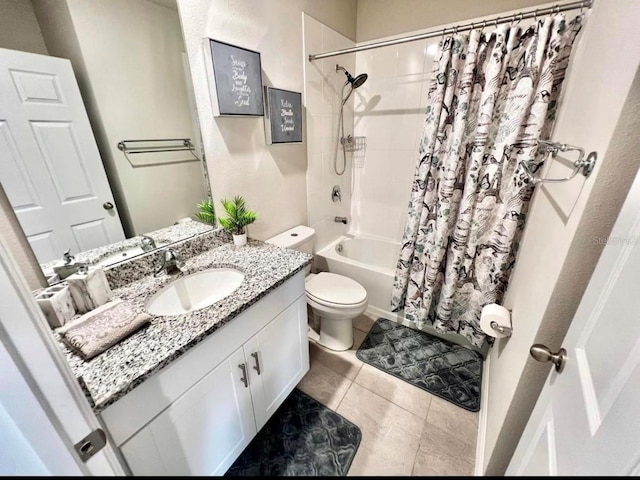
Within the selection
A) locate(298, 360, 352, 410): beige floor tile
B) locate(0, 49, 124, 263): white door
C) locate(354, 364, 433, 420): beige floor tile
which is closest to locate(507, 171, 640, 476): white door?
locate(354, 364, 433, 420): beige floor tile

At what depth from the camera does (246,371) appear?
1.05 metres

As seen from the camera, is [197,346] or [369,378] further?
[369,378]

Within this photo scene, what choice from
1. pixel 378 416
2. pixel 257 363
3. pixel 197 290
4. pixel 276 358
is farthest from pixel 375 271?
pixel 197 290

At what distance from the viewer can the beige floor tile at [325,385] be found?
1467 mm

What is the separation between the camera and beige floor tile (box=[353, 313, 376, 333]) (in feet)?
6.75

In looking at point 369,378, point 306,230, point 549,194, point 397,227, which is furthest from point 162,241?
point 397,227

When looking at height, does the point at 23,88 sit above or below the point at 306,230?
above

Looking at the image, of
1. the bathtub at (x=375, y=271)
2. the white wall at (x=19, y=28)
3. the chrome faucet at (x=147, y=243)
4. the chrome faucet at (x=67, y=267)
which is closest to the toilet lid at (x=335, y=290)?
the bathtub at (x=375, y=271)

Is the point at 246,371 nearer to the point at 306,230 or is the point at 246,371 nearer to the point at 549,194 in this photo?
the point at 306,230

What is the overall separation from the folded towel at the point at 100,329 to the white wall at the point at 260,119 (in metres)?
0.71

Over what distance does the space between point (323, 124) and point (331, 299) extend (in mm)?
1340

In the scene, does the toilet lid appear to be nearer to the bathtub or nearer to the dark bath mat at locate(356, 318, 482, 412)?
the bathtub

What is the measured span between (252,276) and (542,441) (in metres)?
1.02

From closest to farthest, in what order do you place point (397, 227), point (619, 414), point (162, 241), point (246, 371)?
1. point (619, 414)
2. point (246, 371)
3. point (162, 241)
4. point (397, 227)
